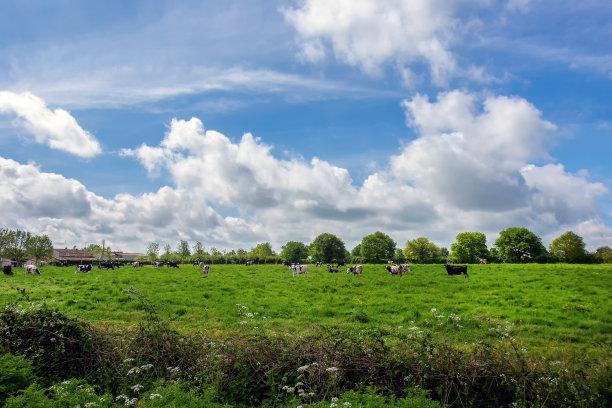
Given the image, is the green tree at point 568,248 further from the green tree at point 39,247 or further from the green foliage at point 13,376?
the green tree at point 39,247

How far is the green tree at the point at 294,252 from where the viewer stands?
122 metres

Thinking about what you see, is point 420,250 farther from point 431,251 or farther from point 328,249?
point 328,249

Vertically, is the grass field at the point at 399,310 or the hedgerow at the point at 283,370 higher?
the hedgerow at the point at 283,370

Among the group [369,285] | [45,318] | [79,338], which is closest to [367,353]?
[79,338]

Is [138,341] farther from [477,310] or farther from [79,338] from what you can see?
[477,310]

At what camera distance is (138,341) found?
746 centimetres

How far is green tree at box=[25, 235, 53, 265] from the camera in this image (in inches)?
3371

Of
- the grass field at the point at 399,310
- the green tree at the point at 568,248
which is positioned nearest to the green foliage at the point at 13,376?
the grass field at the point at 399,310

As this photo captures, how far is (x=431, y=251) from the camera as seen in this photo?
10588cm

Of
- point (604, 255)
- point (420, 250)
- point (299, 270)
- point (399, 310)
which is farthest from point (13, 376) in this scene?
point (604, 255)

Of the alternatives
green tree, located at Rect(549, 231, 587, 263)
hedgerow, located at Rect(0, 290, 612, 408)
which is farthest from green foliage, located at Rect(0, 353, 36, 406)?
green tree, located at Rect(549, 231, 587, 263)

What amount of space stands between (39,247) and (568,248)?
139981mm

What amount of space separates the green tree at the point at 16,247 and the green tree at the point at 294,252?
2943 inches

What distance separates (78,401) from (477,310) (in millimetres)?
15021
